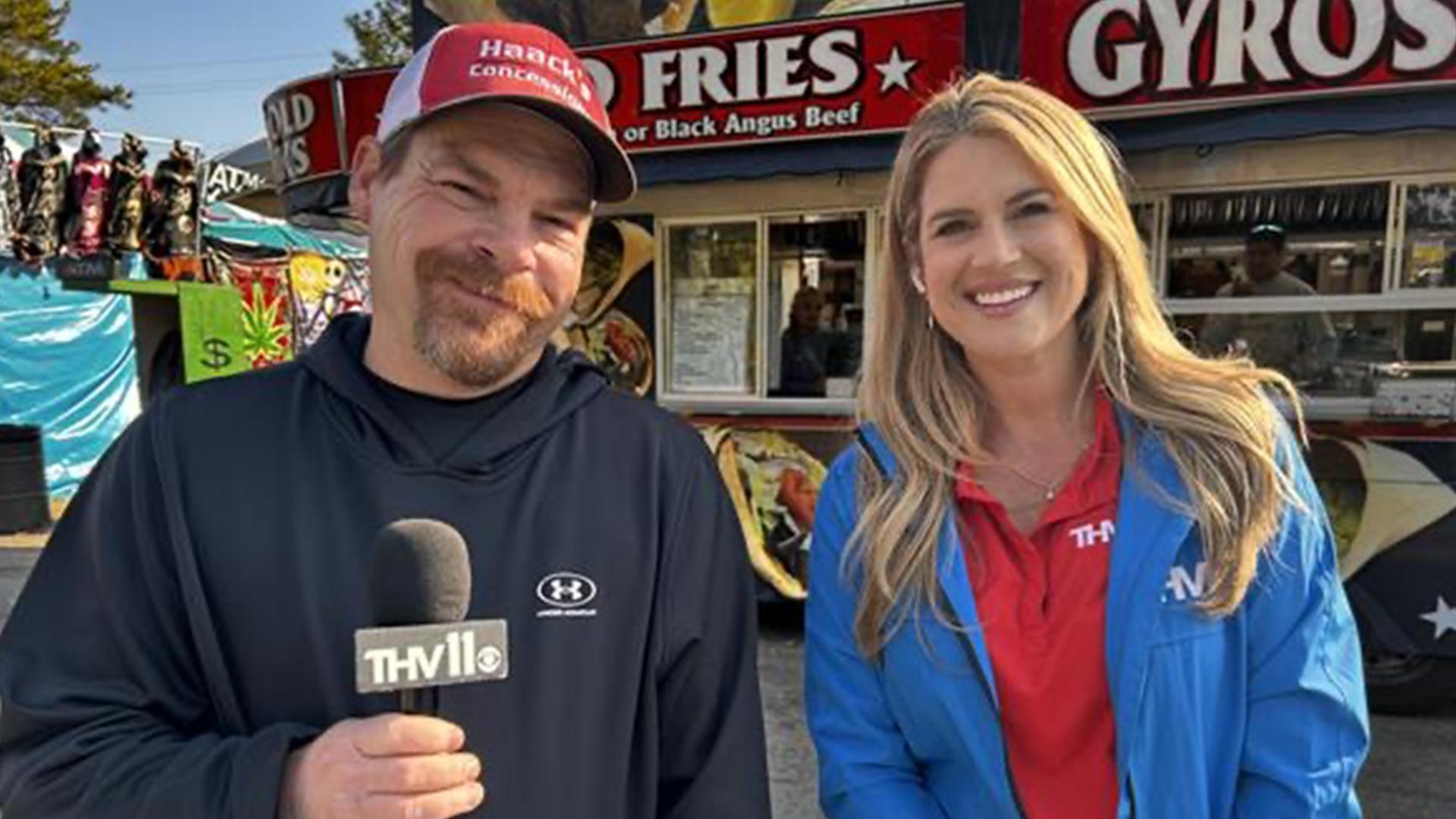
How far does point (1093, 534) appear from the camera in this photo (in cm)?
167

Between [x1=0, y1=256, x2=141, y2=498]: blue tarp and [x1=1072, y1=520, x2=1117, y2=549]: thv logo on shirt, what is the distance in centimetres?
1167

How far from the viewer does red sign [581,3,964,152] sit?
15.8 feet

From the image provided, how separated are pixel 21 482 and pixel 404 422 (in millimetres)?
10345

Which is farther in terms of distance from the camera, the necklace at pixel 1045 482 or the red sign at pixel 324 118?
the red sign at pixel 324 118

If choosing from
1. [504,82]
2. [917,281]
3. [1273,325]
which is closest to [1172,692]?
[917,281]

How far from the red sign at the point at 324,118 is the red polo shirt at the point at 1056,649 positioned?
4789mm

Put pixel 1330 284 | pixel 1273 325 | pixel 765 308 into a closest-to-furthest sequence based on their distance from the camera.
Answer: pixel 1330 284 < pixel 1273 325 < pixel 765 308

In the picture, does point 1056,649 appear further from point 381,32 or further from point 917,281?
point 381,32

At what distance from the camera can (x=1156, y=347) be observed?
183 centimetres

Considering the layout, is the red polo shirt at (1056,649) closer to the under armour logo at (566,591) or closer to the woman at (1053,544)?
the woman at (1053,544)

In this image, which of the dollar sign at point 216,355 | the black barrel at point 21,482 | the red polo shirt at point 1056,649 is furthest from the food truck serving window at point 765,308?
the black barrel at point 21,482

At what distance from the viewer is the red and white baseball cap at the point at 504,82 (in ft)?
4.59

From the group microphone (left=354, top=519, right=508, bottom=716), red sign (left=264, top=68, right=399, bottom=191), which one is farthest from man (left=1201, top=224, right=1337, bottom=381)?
microphone (left=354, top=519, right=508, bottom=716)

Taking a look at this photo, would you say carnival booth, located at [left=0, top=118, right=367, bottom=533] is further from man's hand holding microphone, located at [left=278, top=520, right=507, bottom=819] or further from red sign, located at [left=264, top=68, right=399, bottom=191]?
man's hand holding microphone, located at [left=278, top=520, right=507, bottom=819]
